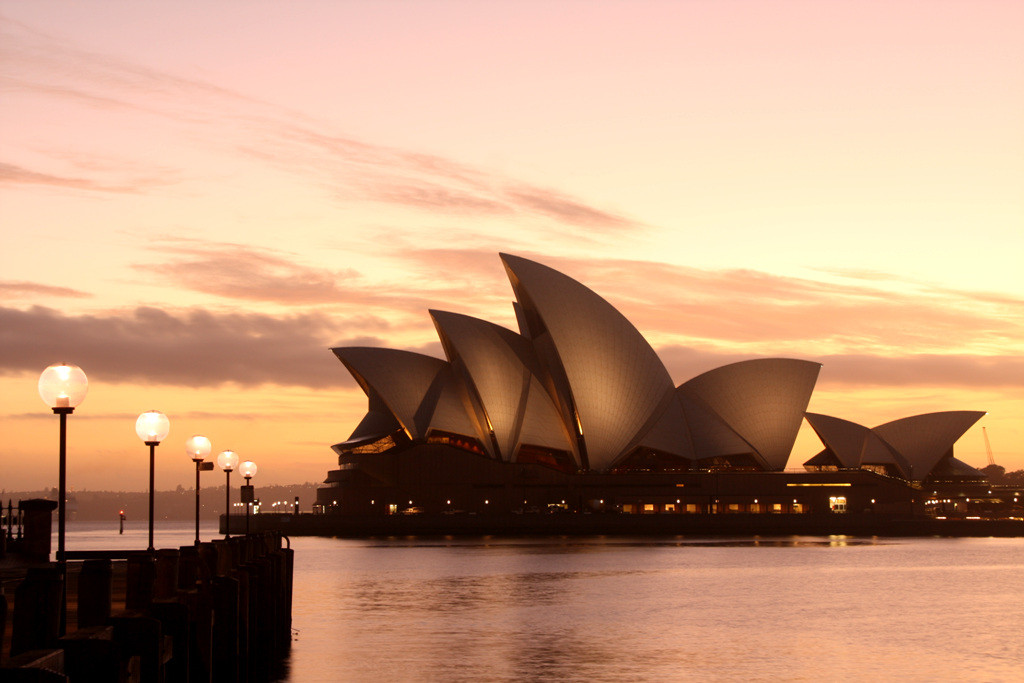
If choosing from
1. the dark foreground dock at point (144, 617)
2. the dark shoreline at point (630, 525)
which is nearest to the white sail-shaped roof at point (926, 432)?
the dark shoreline at point (630, 525)

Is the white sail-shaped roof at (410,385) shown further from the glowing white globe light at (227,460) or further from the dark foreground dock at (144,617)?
the dark foreground dock at (144,617)

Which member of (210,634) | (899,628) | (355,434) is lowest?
Answer: (899,628)

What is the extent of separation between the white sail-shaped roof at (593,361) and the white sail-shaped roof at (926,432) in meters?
27.6

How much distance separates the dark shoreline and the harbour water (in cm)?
3119

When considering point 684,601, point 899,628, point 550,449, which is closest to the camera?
point 899,628

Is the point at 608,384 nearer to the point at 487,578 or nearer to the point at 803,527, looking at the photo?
the point at 803,527

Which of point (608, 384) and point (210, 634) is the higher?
point (608, 384)

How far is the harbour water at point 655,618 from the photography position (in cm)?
2348

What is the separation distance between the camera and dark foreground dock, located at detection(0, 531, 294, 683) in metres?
8.59

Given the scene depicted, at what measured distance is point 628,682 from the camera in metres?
21.7

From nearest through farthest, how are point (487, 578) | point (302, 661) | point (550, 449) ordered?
1. point (302, 661)
2. point (487, 578)
3. point (550, 449)

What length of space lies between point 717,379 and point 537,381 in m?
15.4

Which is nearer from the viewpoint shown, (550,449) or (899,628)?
(899,628)

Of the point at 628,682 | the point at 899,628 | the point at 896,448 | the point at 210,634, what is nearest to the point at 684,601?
the point at 899,628
